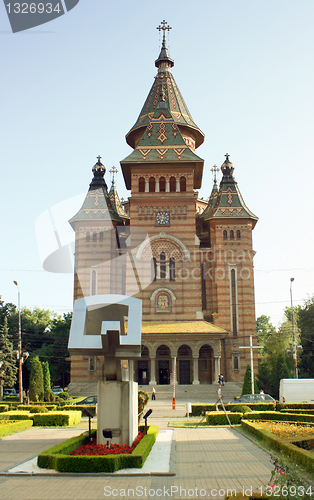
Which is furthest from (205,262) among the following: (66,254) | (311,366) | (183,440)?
(183,440)

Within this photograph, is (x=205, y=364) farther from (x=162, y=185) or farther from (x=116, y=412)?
(x=116, y=412)

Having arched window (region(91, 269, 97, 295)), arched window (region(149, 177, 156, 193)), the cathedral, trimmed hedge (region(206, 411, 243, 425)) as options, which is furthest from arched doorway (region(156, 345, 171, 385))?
trimmed hedge (region(206, 411, 243, 425))

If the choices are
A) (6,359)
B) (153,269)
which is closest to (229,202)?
(153,269)

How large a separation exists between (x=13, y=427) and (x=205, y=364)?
82.5ft

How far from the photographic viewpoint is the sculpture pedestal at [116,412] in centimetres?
1340

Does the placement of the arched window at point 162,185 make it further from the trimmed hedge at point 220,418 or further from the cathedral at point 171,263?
the trimmed hedge at point 220,418

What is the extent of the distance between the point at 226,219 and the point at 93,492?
120 feet

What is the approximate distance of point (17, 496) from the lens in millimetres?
9578

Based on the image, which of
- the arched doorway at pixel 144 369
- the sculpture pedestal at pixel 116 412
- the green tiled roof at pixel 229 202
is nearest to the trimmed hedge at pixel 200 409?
the sculpture pedestal at pixel 116 412

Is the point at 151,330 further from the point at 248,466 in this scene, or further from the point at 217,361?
the point at 248,466

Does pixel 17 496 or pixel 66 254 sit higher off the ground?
pixel 66 254

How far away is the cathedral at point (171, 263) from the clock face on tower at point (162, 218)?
0.09m

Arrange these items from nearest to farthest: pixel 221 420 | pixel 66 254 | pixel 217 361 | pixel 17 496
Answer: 1. pixel 17 496
2. pixel 221 420
3. pixel 66 254
4. pixel 217 361

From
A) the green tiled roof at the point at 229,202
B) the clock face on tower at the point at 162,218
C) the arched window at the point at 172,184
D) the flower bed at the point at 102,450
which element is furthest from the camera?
the arched window at the point at 172,184
